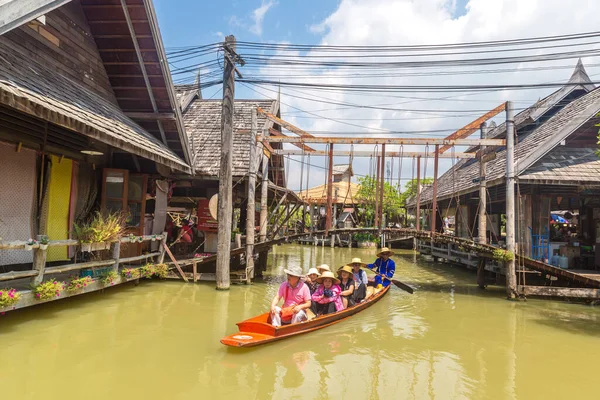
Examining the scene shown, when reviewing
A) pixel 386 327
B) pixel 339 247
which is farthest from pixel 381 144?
pixel 339 247

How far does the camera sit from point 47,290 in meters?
7.19

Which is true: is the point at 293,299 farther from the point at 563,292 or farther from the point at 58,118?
the point at 563,292

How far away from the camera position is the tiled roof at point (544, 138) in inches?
489

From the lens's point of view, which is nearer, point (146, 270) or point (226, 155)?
point (146, 270)

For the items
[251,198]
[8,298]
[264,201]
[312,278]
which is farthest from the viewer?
[264,201]

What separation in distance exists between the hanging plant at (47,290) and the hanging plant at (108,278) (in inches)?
59.6

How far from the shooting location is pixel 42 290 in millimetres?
7117

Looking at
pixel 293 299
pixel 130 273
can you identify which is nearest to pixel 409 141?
pixel 293 299

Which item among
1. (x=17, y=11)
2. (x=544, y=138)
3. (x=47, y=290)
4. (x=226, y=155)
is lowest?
(x=47, y=290)

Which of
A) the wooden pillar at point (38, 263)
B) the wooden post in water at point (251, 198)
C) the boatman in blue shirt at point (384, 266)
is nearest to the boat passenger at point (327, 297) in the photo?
the boatman in blue shirt at point (384, 266)

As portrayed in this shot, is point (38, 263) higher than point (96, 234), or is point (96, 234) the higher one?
point (96, 234)

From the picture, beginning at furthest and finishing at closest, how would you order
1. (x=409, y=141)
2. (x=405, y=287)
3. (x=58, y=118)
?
(x=405, y=287) → (x=409, y=141) → (x=58, y=118)

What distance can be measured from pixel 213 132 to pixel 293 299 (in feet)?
32.0

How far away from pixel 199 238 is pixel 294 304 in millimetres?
8363
